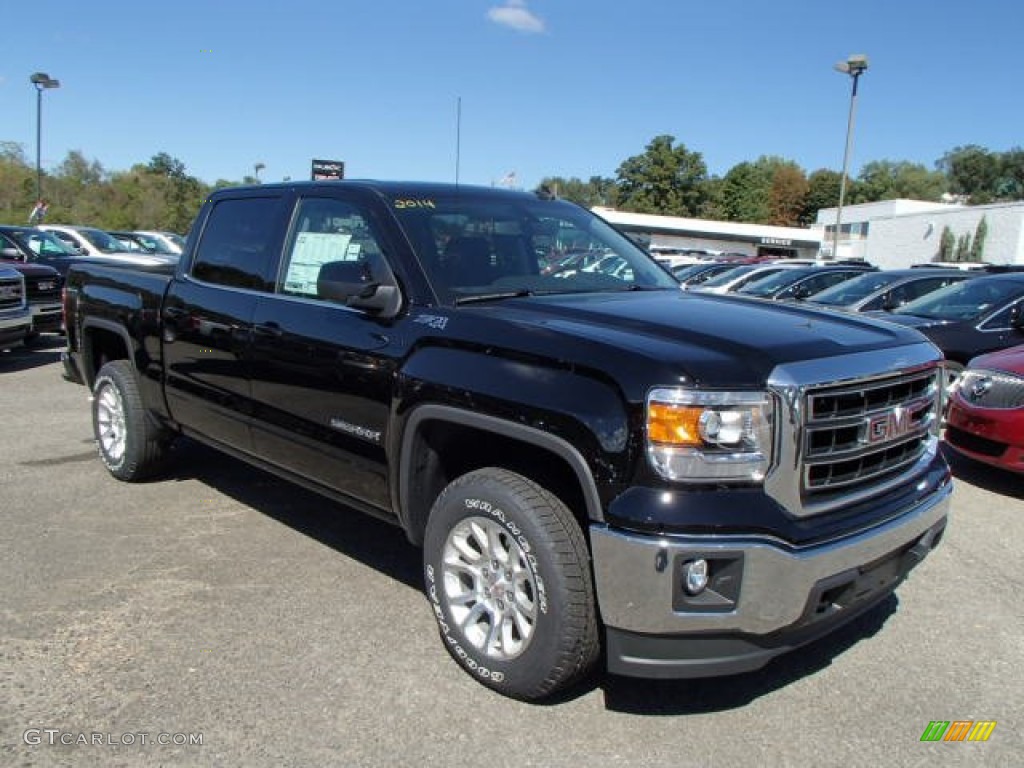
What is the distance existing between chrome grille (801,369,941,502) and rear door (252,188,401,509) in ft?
5.42

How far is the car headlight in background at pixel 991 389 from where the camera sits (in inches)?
230

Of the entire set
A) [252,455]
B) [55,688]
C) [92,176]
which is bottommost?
[55,688]

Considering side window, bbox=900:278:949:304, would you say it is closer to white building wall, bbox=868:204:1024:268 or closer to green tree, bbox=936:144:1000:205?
white building wall, bbox=868:204:1024:268

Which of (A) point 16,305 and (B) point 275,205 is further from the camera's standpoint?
(A) point 16,305

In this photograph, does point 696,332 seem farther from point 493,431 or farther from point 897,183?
point 897,183

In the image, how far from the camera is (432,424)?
132 inches

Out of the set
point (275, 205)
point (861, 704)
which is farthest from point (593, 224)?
point (861, 704)

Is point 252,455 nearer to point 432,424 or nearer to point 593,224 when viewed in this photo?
point 432,424

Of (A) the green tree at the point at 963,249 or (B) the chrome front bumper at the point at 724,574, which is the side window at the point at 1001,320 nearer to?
(B) the chrome front bumper at the point at 724,574

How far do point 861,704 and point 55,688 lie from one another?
3.03 meters

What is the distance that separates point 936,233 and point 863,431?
49122 mm

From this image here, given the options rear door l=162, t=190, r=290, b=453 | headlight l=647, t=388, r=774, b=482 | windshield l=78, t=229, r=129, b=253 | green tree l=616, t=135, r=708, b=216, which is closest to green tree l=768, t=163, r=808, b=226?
green tree l=616, t=135, r=708, b=216

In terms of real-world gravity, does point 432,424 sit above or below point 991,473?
above

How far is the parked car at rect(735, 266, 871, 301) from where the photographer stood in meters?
15.0
